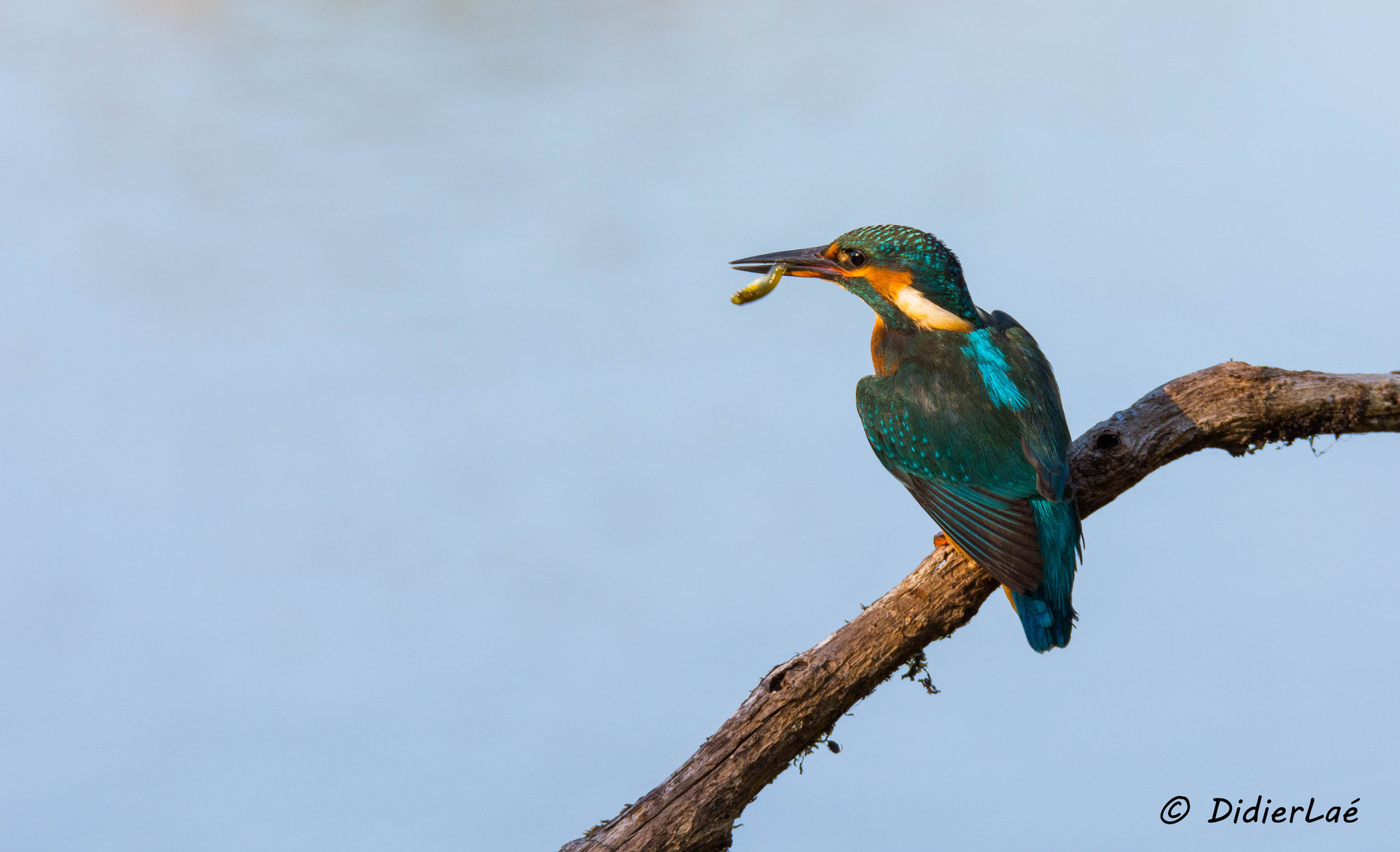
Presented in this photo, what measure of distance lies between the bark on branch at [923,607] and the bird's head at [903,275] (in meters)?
0.50

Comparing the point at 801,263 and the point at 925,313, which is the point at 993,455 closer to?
the point at 925,313

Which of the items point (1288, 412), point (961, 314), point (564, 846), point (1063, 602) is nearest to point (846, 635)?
point (1063, 602)

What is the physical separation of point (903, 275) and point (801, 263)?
35cm

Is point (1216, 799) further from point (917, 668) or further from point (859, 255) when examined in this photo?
point (859, 255)

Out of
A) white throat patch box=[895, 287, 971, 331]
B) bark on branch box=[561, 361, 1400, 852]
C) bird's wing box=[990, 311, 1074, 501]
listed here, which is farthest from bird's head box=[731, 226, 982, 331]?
bark on branch box=[561, 361, 1400, 852]

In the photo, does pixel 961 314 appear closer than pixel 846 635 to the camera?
No

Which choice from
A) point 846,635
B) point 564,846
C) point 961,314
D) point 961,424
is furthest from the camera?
point 961,314

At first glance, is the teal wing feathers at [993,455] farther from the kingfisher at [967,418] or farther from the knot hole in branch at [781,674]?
the knot hole in branch at [781,674]

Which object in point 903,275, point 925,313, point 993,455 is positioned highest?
point 903,275

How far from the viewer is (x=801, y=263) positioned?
3195mm

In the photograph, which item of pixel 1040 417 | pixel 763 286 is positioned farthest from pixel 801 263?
pixel 1040 417

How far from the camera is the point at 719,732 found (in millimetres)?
2299

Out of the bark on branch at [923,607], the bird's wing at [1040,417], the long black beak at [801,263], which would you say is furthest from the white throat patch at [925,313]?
the bark on branch at [923,607]

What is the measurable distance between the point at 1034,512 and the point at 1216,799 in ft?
2.92
